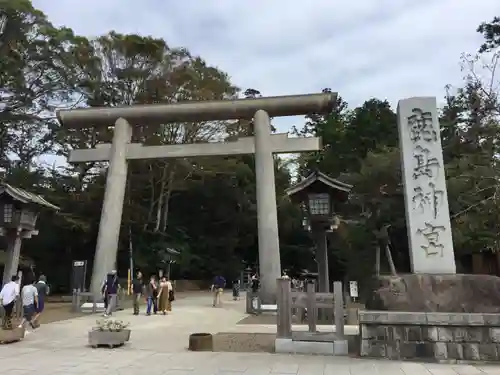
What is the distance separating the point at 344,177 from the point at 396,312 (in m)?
16.8

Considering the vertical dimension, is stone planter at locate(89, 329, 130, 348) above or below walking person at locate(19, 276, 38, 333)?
below

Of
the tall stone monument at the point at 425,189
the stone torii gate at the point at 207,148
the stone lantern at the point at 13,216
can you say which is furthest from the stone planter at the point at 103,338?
the stone torii gate at the point at 207,148

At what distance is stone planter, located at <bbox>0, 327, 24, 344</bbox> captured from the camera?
9301mm

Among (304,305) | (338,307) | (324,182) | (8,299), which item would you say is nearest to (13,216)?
(8,299)

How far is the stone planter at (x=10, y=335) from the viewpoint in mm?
9301

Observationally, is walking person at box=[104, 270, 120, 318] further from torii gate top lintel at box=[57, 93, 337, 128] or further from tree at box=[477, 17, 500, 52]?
tree at box=[477, 17, 500, 52]

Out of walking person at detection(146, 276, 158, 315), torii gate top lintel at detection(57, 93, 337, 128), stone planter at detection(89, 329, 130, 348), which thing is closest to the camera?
stone planter at detection(89, 329, 130, 348)

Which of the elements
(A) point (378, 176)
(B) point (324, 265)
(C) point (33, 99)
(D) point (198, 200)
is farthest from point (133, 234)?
(B) point (324, 265)

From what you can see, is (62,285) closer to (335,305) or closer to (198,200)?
(198,200)

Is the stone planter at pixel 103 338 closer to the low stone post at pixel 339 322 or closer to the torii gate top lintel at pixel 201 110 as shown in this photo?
the low stone post at pixel 339 322

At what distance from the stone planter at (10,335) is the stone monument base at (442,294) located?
7.96 m

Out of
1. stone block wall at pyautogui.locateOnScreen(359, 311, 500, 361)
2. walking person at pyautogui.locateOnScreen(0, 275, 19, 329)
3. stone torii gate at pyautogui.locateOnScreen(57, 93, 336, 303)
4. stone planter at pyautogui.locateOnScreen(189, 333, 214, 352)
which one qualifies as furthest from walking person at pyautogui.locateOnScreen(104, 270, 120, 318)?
stone block wall at pyautogui.locateOnScreen(359, 311, 500, 361)

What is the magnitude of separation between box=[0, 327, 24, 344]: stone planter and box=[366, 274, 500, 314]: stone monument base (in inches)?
313

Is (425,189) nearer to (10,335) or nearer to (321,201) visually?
(321,201)
